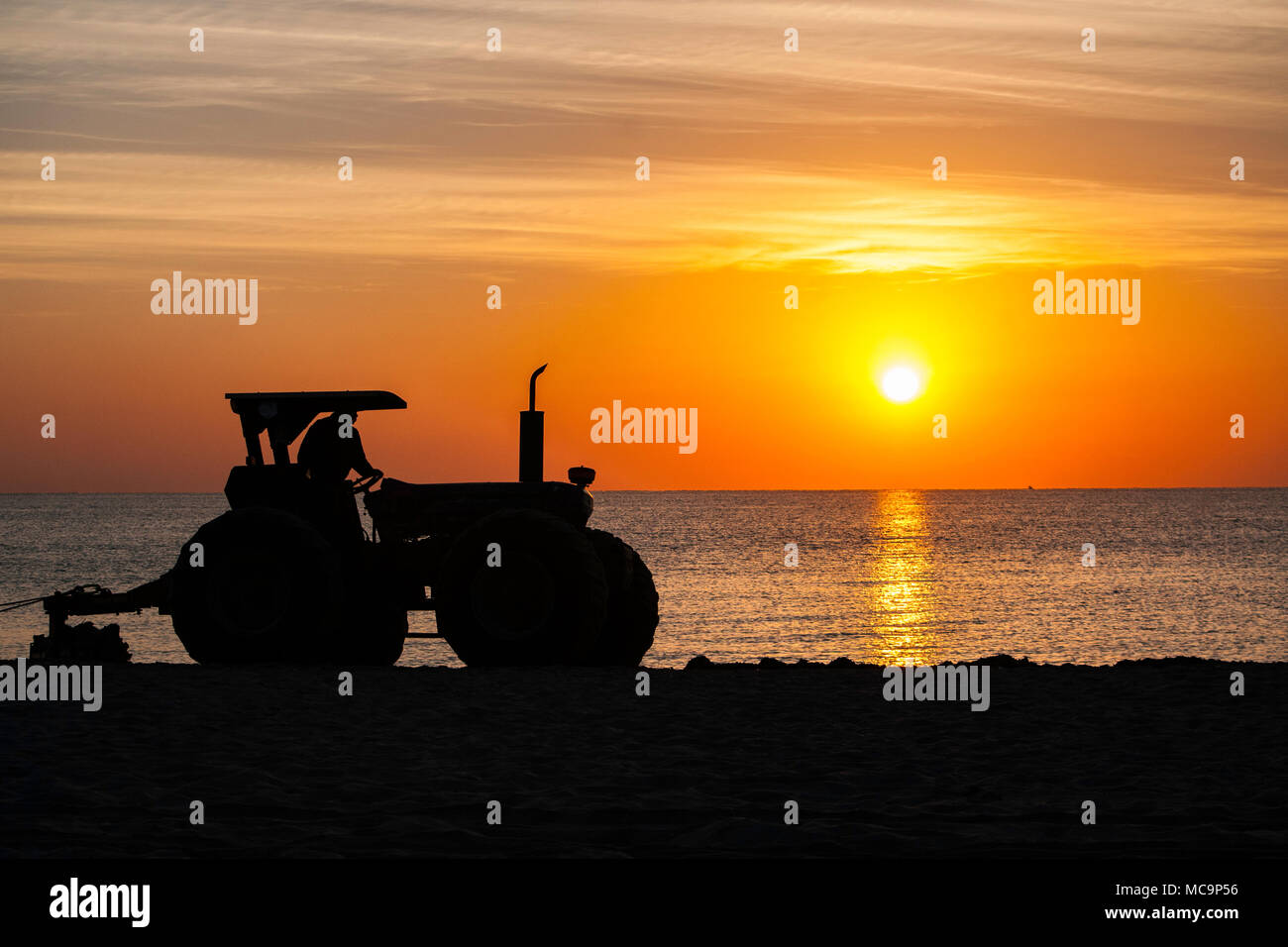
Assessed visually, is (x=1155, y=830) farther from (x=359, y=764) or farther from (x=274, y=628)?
(x=274, y=628)

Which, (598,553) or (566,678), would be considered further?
(598,553)

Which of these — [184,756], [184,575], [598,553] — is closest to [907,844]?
[184,756]

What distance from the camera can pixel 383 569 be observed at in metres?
13.1

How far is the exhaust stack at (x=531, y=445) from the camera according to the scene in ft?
43.2

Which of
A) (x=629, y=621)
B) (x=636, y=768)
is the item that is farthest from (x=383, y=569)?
(x=636, y=768)

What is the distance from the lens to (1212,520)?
15850 centimetres

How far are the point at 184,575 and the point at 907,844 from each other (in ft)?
28.4

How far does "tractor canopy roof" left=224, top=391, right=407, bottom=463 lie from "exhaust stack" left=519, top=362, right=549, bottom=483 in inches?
46.0

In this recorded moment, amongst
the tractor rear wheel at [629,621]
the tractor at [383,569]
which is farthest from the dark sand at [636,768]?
the tractor rear wheel at [629,621]

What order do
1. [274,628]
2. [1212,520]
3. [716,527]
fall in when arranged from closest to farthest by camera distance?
[274,628], [716,527], [1212,520]

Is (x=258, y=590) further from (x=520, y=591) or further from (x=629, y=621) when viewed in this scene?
(x=629, y=621)

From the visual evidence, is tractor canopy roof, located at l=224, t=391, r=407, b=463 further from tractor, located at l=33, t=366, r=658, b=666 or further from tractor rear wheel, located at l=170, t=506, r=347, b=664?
tractor rear wheel, located at l=170, t=506, r=347, b=664

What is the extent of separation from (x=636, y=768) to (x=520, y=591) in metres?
4.92

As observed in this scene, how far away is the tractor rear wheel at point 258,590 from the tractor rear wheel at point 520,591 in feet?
3.55
